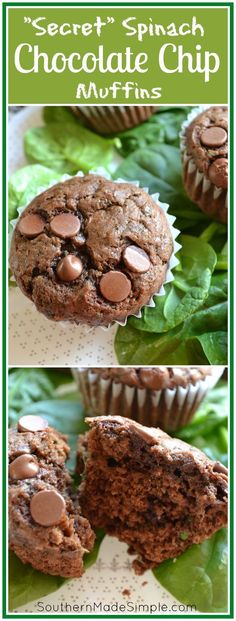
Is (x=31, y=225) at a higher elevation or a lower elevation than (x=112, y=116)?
lower

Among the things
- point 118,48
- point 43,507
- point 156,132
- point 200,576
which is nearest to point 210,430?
point 200,576

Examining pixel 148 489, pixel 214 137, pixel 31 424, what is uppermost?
pixel 214 137

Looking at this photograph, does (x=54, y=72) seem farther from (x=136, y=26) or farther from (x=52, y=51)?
(x=136, y=26)

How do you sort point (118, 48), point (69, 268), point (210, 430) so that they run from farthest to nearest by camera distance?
point (210, 430), point (118, 48), point (69, 268)

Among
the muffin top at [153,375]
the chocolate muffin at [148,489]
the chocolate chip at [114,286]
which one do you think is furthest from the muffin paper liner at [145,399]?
the chocolate chip at [114,286]

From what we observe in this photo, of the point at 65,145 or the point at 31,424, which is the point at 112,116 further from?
the point at 31,424

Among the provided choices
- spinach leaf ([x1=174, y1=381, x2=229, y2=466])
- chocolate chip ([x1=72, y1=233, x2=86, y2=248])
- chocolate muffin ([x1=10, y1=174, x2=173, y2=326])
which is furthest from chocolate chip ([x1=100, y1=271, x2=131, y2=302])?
spinach leaf ([x1=174, y1=381, x2=229, y2=466])

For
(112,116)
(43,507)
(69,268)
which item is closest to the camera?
(43,507)
